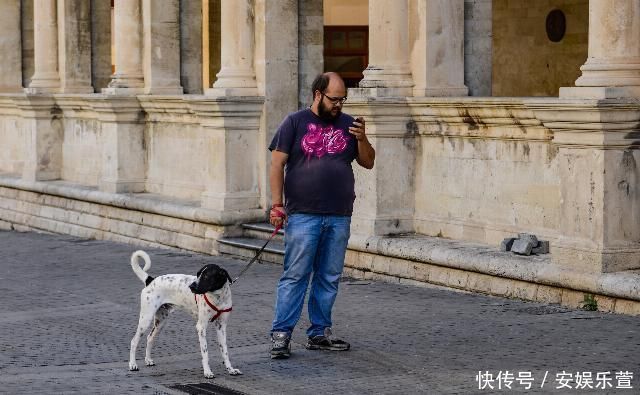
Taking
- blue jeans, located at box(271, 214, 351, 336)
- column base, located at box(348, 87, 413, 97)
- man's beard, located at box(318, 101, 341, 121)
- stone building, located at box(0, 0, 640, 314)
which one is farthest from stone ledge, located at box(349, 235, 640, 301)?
man's beard, located at box(318, 101, 341, 121)

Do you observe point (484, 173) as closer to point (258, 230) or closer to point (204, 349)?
point (258, 230)

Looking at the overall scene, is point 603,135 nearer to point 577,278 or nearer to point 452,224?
point 577,278

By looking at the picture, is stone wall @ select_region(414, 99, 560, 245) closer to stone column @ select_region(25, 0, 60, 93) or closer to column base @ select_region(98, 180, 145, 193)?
column base @ select_region(98, 180, 145, 193)

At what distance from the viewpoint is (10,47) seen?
25.1 m

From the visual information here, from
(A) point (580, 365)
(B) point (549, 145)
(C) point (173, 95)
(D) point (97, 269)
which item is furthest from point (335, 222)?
(C) point (173, 95)

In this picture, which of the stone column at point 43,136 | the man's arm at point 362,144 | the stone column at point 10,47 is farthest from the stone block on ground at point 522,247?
the stone column at point 10,47

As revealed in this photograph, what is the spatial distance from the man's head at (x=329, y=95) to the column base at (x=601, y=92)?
98.6 inches

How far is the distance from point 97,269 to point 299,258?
21.5 ft

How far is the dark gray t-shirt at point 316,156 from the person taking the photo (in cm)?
1015

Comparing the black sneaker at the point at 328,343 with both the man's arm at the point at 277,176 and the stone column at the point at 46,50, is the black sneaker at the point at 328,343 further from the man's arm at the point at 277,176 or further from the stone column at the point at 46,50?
the stone column at the point at 46,50

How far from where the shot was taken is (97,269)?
643 inches

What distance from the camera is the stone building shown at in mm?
11938

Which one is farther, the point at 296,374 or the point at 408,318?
the point at 408,318

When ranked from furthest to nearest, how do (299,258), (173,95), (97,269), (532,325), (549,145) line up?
(173,95) → (97,269) → (549,145) → (532,325) → (299,258)
